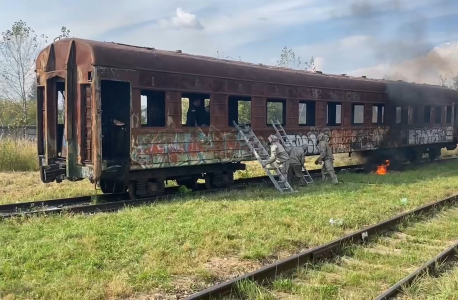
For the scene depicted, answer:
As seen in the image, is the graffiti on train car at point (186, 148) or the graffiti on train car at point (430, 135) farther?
the graffiti on train car at point (430, 135)

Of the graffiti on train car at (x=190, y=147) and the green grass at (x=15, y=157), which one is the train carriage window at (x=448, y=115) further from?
the green grass at (x=15, y=157)

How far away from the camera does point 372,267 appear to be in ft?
19.1

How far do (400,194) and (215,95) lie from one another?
511 cm

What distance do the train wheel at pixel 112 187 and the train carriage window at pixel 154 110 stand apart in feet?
5.10

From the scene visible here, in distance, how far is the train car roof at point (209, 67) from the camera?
984 centimetres

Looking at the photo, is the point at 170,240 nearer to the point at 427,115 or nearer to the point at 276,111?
the point at 276,111

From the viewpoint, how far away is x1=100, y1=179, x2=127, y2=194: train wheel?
11.0m

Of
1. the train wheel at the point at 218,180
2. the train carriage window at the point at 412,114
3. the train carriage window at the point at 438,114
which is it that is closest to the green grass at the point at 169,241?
the train wheel at the point at 218,180

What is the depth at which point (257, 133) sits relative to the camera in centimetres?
1321

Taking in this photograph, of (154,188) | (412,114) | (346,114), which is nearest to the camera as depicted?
(154,188)

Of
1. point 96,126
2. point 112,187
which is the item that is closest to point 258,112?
point 112,187

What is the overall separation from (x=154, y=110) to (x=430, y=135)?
1463cm

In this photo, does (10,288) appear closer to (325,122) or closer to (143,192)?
(143,192)

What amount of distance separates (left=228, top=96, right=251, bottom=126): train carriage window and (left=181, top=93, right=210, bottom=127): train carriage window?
915 millimetres
